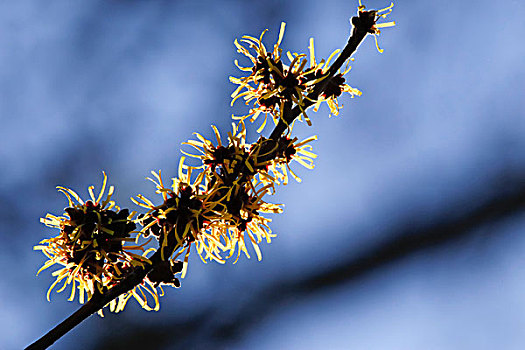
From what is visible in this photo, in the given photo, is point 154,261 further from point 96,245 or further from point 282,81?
point 282,81

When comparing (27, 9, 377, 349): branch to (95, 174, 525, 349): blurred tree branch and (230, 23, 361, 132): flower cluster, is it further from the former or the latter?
(95, 174, 525, 349): blurred tree branch

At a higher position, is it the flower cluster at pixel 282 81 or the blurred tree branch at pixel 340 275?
the flower cluster at pixel 282 81

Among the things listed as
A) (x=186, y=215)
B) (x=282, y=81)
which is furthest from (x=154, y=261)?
(x=282, y=81)

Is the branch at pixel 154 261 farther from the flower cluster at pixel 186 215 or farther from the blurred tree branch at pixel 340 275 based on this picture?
the blurred tree branch at pixel 340 275

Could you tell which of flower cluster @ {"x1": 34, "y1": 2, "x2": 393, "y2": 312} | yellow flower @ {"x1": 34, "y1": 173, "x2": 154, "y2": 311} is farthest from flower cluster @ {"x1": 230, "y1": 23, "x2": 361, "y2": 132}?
yellow flower @ {"x1": 34, "y1": 173, "x2": 154, "y2": 311}

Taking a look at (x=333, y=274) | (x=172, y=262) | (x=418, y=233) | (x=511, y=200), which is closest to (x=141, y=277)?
(x=172, y=262)

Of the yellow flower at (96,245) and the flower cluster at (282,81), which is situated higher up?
the flower cluster at (282,81)

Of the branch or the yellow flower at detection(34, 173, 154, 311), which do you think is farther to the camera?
the yellow flower at detection(34, 173, 154, 311)

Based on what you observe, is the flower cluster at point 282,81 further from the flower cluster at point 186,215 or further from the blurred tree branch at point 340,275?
the blurred tree branch at point 340,275

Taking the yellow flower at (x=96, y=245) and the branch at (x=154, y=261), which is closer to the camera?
the branch at (x=154, y=261)

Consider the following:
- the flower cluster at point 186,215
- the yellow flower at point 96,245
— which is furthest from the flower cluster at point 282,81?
the yellow flower at point 96,245

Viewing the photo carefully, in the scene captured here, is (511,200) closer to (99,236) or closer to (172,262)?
(172,262)
